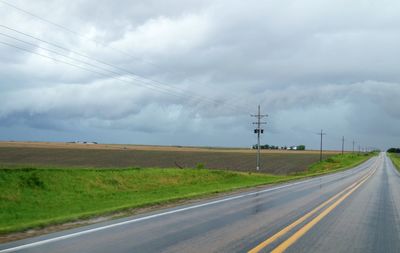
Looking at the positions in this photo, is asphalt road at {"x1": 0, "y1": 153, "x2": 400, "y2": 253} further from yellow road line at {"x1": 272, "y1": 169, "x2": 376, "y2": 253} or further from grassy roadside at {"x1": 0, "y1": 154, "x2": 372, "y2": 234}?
grassy roadside at {"x1": 0, "y1": 154, "x2": 372, "y2": 234}

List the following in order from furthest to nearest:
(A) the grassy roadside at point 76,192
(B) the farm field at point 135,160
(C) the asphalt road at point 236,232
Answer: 1. (B) the farm field at point 135,160
2. (A) the grassy roadside at point 76,192
3. (C) the asphalt road at point 236,232

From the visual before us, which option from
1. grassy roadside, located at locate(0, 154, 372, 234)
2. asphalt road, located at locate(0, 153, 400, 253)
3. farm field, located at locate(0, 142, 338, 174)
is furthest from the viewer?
farm field, located at locate(0, 142, 338, 174)

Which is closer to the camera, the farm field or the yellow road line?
the yellow road line

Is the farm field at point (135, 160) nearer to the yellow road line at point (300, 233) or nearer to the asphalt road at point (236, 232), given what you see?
the asphalt road at point (236, 232)

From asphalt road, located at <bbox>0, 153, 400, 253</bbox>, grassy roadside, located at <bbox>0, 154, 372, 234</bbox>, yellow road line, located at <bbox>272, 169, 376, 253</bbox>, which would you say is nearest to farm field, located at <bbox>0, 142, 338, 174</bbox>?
grassy roadside, located at <bbox>0, 154, 372, 234</bbox>

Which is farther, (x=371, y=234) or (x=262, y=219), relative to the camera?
(x=262, y=219)

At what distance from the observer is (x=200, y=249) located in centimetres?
804

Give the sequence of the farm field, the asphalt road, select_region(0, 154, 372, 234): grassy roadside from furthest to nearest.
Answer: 1. the farm field
2. select_region(0, 154, 372, 234): grassy roadside
3. the asphalt road

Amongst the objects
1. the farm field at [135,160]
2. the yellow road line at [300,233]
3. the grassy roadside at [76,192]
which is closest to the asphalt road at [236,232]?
the yellow road line at [300,233]

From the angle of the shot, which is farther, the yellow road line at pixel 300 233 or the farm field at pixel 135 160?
the farm field at pixel 135 160

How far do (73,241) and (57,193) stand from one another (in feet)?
44.4

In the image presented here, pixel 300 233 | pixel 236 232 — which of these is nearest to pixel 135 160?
pixel 236 232

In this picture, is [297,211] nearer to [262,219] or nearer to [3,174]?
[262,219]

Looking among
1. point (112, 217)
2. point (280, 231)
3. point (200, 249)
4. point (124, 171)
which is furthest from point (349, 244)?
point (124, 171)
